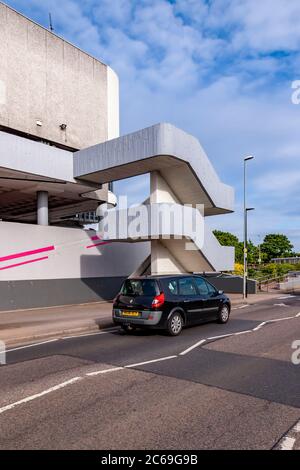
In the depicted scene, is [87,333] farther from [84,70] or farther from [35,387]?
[84,70]

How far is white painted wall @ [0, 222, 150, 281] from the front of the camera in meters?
17.7

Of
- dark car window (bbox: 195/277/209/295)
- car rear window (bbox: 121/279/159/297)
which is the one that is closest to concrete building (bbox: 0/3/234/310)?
dark car window (bbox: 195/277/209/295)

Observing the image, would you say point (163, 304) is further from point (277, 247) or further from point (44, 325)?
point (277, 247)

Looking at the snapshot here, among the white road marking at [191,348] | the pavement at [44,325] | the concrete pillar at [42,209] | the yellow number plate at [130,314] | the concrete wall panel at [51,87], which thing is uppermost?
the concrete wall panel at [51,87]

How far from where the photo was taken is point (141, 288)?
34.2 ft

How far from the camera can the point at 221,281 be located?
29297 millimetres

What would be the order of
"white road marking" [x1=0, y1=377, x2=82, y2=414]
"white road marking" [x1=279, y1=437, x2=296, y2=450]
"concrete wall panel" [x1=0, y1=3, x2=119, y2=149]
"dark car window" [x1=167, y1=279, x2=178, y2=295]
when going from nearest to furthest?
1. "white road marking" [x1=279, y1=437, x2=296, y2=450]
2. "white road marking" [x1=0, y1=377, x2=82, y2=414]
3. "dark car window" [x1=167, y1=279, x2=178, y2=295]
4. "concrete wall panel" [x1=0, y1=3, x2=119, y2=149]

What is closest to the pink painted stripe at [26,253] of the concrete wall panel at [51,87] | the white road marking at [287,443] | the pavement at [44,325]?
the pavement at [44,325]

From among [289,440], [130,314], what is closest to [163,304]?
[130,314]

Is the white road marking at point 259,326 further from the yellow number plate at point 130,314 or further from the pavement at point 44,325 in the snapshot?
the pavement at point 44,325

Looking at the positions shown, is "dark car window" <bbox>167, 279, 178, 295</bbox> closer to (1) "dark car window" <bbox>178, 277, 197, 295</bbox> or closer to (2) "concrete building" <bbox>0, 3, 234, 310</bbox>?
(1) "dark car window" <bbox>178, 277, 197, 295</bbox>

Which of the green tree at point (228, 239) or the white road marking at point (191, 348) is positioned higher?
the green tree at point (228, 239)

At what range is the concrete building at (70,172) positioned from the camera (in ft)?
56.1

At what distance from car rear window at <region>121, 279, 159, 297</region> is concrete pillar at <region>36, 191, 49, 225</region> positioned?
34.0 feet
